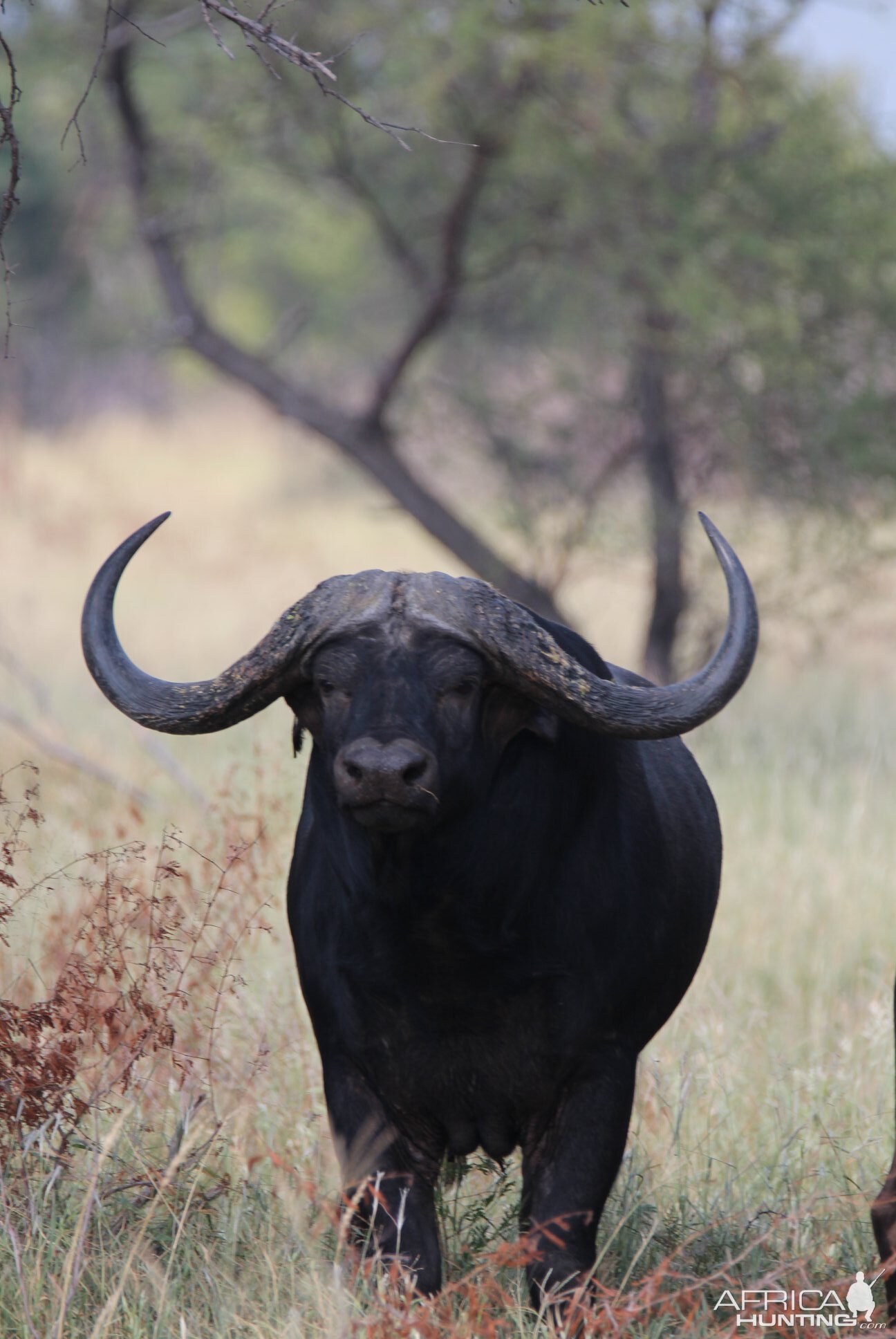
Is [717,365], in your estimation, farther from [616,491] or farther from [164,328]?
[164,328]

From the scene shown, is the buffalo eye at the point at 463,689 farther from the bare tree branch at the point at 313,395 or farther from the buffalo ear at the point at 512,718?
the bare tree branch at the point at 313,395

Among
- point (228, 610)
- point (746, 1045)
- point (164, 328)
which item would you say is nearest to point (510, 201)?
point (164, 328)

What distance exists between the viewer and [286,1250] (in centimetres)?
320

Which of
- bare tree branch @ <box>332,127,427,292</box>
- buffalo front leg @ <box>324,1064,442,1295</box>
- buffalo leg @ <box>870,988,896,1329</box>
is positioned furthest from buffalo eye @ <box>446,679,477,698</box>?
bare tree branch @ <box>332,127,427,292</box>

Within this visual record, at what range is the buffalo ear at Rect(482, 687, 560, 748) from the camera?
3.04 meters

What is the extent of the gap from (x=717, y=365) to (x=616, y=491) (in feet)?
4.11

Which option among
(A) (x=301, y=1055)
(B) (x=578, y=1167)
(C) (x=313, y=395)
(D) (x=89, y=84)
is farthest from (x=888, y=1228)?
(C) (x=313, y=395)

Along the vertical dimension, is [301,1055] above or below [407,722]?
below

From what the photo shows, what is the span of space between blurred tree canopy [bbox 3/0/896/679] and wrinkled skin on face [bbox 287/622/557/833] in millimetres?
6380

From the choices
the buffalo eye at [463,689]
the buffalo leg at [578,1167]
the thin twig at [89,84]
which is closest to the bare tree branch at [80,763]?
the thin twig at [89,84]

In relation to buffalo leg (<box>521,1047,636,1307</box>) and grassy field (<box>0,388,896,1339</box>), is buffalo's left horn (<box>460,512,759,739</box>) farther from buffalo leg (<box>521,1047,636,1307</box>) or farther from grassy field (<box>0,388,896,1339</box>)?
grassy field (<box>0,388,896,1339</box>)

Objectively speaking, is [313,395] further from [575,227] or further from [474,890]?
[474,890]

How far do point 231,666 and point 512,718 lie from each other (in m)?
0.55

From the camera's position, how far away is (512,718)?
307 centimetres
